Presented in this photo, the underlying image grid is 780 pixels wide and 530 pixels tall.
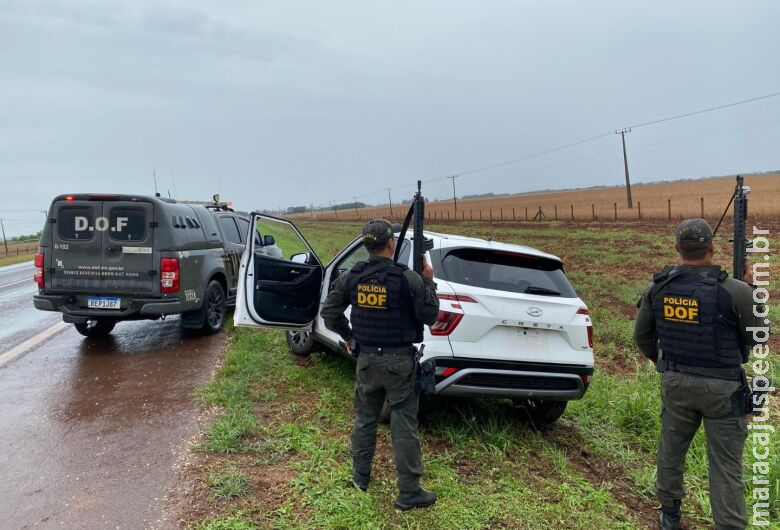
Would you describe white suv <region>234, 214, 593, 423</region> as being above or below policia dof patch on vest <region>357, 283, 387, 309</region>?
below

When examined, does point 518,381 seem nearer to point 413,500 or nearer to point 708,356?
point 413,500

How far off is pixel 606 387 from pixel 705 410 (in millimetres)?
2774

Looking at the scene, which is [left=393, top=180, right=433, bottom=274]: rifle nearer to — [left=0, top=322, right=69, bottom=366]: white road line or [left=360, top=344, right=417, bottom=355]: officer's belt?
[left=360, top=344, right=417, bottom=355]: officer's belt

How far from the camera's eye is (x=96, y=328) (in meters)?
7.95

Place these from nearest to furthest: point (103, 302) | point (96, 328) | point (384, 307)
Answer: point (384, 307), point (103, 302), point (96, 328)

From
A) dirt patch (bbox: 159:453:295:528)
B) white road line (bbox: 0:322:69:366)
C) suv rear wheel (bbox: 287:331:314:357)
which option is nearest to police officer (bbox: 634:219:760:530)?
dirt patch (bbox: 159:453:295:528)

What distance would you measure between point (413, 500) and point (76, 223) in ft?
19.0

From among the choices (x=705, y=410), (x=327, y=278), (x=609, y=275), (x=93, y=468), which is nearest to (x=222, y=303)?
(x=327, y=278)

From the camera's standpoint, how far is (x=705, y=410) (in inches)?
115

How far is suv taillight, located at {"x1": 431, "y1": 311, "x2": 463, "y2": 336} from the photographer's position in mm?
3859

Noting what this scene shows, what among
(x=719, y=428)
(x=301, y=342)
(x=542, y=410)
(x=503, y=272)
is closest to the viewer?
(x=719, y=428)

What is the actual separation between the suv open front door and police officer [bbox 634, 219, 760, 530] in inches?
133

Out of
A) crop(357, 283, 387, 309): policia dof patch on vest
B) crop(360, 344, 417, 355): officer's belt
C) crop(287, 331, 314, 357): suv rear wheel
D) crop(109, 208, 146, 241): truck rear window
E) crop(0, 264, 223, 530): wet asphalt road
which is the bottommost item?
crop(0, 264, 223, 530): wet asphalt road

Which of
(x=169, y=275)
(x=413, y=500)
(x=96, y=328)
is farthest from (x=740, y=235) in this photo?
(x=96, y=328)
